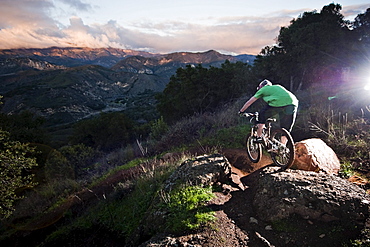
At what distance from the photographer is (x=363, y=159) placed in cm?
541

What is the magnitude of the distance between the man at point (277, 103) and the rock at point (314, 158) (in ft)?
2.52

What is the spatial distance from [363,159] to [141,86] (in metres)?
168

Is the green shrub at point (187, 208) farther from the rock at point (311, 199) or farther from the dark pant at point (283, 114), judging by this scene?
the dark pant at point (283, 114)

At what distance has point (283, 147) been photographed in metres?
4.35

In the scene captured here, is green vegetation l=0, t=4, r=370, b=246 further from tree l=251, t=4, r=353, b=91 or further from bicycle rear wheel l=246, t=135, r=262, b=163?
bicycle rear wheel l=246, t=135, r=262, b=163

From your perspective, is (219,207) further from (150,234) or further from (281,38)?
(281,38)

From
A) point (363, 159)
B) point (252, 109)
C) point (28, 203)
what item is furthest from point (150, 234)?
point (252, 109)

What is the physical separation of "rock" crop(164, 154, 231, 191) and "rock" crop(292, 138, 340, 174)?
185 cm

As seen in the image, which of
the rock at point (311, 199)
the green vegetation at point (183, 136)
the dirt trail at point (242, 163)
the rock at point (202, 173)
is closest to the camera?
the rock at point (311, 199)

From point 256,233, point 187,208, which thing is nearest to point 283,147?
point 256,233

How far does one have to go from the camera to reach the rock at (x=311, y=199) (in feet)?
9.67

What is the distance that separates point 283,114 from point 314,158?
4.55ft

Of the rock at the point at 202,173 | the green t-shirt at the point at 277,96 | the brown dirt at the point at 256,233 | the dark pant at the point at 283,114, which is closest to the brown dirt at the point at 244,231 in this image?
the brown dirt at the point at 256,233

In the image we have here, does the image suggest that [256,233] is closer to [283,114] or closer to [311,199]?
[311,199]
